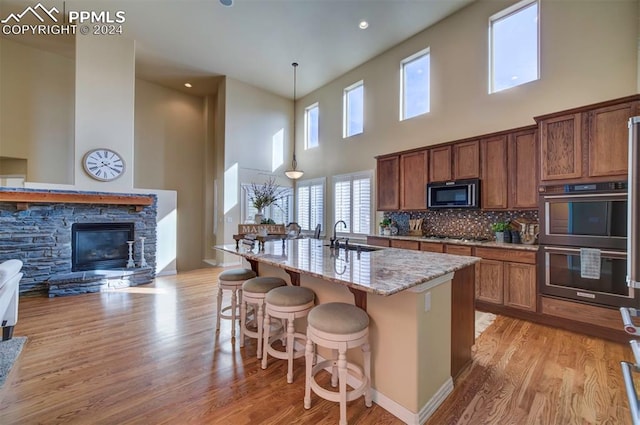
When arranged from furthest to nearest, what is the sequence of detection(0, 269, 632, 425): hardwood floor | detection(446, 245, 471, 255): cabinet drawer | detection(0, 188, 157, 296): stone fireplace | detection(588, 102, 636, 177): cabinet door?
1. detection(0, 188, 157, 296): stone fireplace
2. detection(446, 245, 471, 255): cabinet drawer
3. detection(588, 102, 636, 177): cabinet door
4. detection(0, 269, 632, 425): hardwood floor

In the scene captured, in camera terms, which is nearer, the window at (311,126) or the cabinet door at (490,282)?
the cabinet door at (490,282)

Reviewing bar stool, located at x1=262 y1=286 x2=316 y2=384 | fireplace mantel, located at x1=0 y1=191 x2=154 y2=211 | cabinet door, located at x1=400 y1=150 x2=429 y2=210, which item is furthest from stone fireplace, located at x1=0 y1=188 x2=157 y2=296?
cabinet door, located at x1=400 y1=150 x2=429 y2=210

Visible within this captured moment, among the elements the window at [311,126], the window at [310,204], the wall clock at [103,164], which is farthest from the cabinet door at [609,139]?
the wall clock at [103,164]

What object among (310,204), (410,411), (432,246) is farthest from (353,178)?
(410,411)

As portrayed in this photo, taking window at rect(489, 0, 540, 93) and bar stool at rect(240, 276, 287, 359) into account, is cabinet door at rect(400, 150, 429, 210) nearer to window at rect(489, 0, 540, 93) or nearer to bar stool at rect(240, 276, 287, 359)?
window at rect(489, 0, 540, 93)

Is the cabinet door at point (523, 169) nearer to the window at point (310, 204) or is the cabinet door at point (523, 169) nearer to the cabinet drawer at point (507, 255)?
the cabinet drawer at point (507, 255)

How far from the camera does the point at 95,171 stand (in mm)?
4875

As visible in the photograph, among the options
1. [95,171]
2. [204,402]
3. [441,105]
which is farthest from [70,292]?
[441,105]

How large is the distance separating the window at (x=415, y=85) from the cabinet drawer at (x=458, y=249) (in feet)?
8.58

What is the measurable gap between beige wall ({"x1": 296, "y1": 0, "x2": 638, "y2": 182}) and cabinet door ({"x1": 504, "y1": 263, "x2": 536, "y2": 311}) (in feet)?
6.72

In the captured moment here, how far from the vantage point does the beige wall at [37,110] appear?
5062mm

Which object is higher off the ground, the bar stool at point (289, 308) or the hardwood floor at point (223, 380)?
the bar stool at point (289, 308)

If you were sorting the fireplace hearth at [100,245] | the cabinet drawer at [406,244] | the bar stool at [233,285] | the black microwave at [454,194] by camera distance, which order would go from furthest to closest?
1. the fireplace hearth at [100,245]
2. the cabinet drawer at [406,244]
3. the black microwave at [454,194]
4. the bar stool at [233,285]

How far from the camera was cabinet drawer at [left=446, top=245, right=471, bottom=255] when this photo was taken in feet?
12.2
